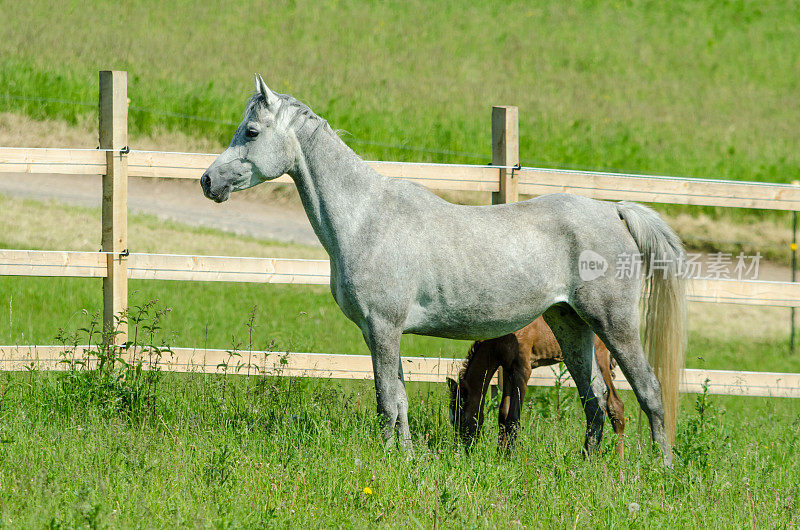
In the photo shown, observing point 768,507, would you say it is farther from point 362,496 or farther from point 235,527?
point 235,527

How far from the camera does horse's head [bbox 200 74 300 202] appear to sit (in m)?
4.47

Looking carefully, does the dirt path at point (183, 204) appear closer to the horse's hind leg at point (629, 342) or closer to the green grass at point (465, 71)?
the green grass at point (465, 71)

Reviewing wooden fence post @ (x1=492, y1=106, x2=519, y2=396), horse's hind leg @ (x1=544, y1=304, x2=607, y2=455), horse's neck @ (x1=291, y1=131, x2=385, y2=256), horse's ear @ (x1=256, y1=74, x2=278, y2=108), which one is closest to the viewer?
horse's ear @ (x1=256, y1=74, x2=278, y2=108)

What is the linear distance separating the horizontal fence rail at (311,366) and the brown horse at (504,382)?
292 mm

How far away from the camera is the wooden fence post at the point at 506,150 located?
5820mm

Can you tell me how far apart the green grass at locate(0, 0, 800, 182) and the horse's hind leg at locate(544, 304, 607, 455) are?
8969 millimetres

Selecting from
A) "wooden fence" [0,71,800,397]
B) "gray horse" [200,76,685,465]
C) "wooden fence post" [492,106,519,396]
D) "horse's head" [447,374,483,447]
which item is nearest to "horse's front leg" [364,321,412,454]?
"gray horse" [200,76,685,465]

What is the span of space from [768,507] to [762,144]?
14733 mm

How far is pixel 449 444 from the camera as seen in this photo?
15.9 feet

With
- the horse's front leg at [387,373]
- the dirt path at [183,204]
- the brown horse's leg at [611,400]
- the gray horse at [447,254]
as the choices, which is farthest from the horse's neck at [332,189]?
the dirt path at [183,204]

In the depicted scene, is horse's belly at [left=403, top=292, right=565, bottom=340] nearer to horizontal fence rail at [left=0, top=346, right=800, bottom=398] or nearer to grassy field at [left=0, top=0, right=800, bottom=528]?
grassy field at [left=0, top=0, right=800, bottom=528]

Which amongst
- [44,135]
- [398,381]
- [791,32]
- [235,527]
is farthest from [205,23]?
[235,527]

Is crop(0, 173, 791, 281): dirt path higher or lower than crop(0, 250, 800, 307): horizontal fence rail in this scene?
higher

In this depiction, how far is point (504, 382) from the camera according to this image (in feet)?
17.6
